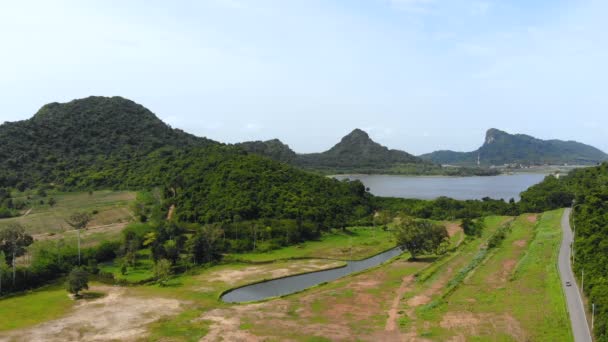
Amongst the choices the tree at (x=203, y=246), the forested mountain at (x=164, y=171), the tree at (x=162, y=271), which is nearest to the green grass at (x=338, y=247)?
the tree at (x=203, y=246)

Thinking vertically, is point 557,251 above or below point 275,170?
below

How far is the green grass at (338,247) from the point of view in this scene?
71.6 meters

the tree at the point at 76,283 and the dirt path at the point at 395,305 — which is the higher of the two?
the tree at the point at 76,283

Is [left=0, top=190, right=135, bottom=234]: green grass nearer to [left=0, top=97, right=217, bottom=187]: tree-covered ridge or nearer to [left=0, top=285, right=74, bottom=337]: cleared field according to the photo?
[left=0, top=97, right=217, bottom=187]: tree-covered ridge

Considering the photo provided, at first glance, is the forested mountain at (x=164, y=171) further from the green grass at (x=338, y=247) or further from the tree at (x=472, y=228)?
the tree at (x=472, y=228)

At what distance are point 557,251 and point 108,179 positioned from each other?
358 feet

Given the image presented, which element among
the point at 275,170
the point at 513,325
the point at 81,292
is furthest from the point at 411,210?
the point at 81,292

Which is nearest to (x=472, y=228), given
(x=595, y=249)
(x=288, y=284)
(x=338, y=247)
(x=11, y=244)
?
(x=338, y=247)

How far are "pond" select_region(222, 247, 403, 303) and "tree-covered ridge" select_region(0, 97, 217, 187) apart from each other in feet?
302

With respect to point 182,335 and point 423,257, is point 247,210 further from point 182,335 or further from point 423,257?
point 182,335

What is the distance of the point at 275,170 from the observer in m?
113

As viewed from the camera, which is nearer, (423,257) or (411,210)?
(423,257)

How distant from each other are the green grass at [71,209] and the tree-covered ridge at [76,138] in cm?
2352

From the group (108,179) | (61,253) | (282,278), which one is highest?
(108,179)
